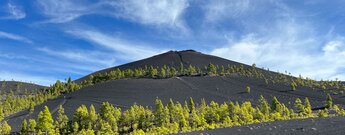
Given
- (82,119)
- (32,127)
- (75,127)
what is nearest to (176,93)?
(82,119)

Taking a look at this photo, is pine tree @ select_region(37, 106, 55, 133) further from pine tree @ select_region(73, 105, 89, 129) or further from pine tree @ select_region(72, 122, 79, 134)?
pine tree @ select_region(73, 105, 89, 129)

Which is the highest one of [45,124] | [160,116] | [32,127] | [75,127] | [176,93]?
[176,93]

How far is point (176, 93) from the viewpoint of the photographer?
172m


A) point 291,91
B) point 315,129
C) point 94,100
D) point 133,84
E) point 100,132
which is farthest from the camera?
point 133,84

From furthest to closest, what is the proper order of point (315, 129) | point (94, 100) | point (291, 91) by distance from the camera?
point (291, 91), point (94, 100), point (315, 129)

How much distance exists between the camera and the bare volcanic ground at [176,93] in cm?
15825

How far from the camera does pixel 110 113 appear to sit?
4136 inches

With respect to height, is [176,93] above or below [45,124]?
above

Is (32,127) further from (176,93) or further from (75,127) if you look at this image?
(176,93)

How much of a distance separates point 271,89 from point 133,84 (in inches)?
3067

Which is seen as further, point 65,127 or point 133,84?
point 133,84

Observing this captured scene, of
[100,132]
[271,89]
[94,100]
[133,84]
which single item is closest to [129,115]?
[100,132]

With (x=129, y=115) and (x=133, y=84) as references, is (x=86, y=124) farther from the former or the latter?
(x=133, y=84)

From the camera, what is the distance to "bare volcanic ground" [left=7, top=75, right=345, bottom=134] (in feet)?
519
